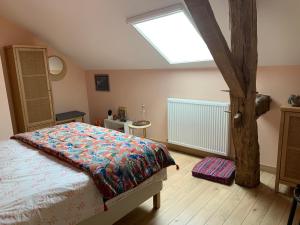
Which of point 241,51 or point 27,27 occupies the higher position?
point 27,27

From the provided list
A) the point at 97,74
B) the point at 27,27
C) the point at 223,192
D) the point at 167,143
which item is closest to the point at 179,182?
the point at 223,192

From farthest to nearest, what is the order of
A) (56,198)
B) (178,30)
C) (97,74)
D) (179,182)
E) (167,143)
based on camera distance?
1. (97,74)
2. (167,143)
3. (178,30)
4. (179,182)
5. (56,198)

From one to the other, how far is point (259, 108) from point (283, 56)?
0.59 meters

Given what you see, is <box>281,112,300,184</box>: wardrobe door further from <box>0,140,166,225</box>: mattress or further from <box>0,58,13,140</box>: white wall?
<box>0,58,13,140</box>: white wall

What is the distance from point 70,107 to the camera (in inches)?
181

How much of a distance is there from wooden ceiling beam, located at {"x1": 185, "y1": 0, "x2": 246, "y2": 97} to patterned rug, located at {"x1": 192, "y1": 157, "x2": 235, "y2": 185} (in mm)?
967

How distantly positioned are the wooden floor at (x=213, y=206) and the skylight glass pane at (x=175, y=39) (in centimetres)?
156

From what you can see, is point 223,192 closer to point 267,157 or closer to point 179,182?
point 179,182

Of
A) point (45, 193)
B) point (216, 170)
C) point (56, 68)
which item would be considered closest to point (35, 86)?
point (56, 68)

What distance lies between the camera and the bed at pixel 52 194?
1298mm

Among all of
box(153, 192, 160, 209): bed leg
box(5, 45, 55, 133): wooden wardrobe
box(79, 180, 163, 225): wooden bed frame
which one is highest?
box(5, 45, 55, 133): wooden wardrobe

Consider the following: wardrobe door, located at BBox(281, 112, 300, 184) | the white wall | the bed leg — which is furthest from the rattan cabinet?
the white wall

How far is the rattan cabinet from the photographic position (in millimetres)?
2113

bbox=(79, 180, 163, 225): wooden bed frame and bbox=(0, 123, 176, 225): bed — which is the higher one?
bbox=(0, 123, 176, 225): bed
